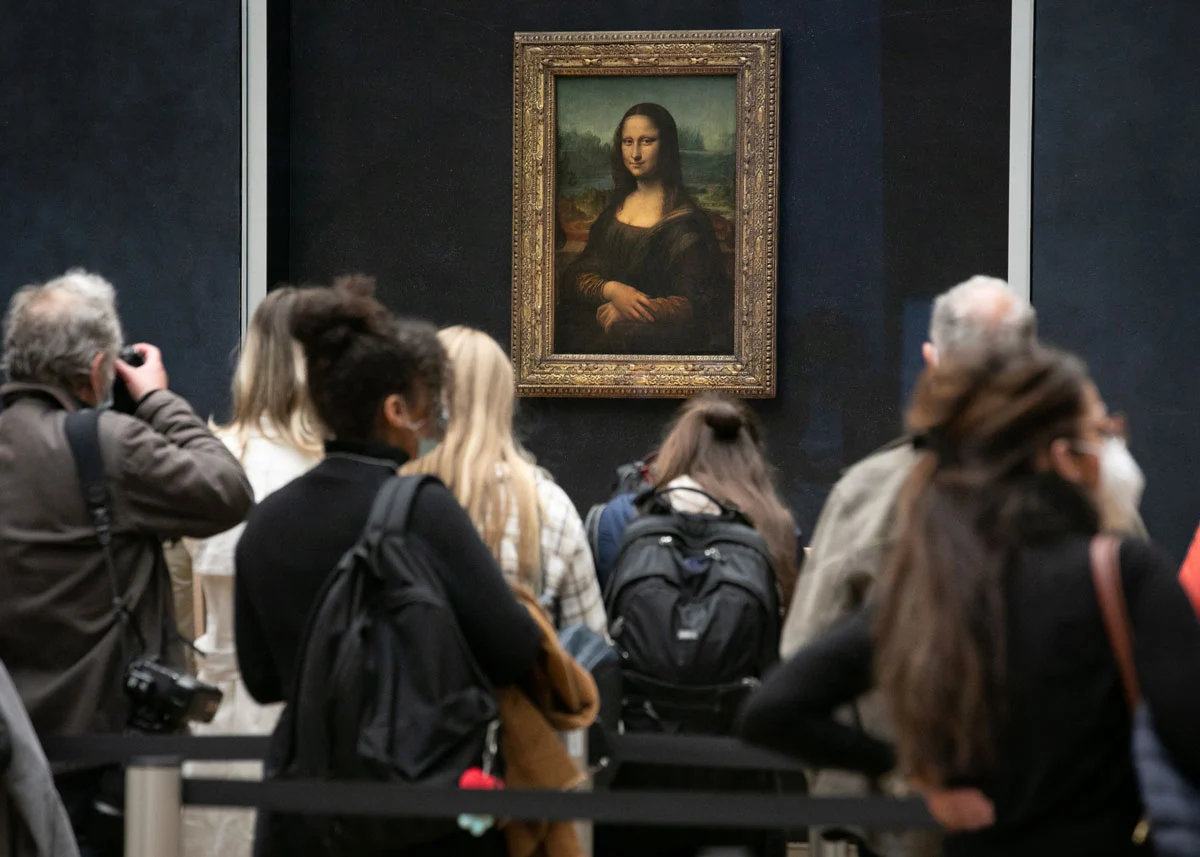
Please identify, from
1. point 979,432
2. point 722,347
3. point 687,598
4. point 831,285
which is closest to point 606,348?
point 722,347

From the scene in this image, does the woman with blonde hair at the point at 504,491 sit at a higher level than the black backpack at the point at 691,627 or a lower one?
higher

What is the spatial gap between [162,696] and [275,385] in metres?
1.07

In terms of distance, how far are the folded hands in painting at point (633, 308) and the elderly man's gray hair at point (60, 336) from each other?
14.3 ft

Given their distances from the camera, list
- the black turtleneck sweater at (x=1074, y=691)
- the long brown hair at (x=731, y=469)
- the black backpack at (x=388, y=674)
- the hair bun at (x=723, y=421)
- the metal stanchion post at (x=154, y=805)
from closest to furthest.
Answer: the black turtleneck sweater at (x=1074, y=691), the black backpack at (x=388, y=674), the metal stanchion post at (x=154, y=805), the long brown hair at (x=731, y=469), the hair bun at (x=723, y=421)

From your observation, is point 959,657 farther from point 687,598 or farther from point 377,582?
point 687,598

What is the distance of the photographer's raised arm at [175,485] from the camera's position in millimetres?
4121

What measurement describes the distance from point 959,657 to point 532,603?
114cm

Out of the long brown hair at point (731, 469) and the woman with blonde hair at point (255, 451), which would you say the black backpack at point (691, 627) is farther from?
the woman with blonde hair at point (255, 451)

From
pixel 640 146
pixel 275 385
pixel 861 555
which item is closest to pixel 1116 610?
pixel 861 555

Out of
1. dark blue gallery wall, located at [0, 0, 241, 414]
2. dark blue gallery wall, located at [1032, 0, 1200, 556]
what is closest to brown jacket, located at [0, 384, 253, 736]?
dark blue gallery wall, located at [0, 0, 241, 414]

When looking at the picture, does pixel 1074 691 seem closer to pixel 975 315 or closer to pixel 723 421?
pixel 975 315

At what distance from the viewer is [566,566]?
4.47 meters

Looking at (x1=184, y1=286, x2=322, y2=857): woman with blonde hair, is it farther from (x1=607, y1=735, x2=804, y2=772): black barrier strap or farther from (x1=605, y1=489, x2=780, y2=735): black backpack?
(x1=607, y1=735, x2=804, y2=772): black barrier strap

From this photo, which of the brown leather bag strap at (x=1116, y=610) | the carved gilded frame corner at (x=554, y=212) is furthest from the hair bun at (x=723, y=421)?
the brown leather bag strap at (x=1116, y=610)
